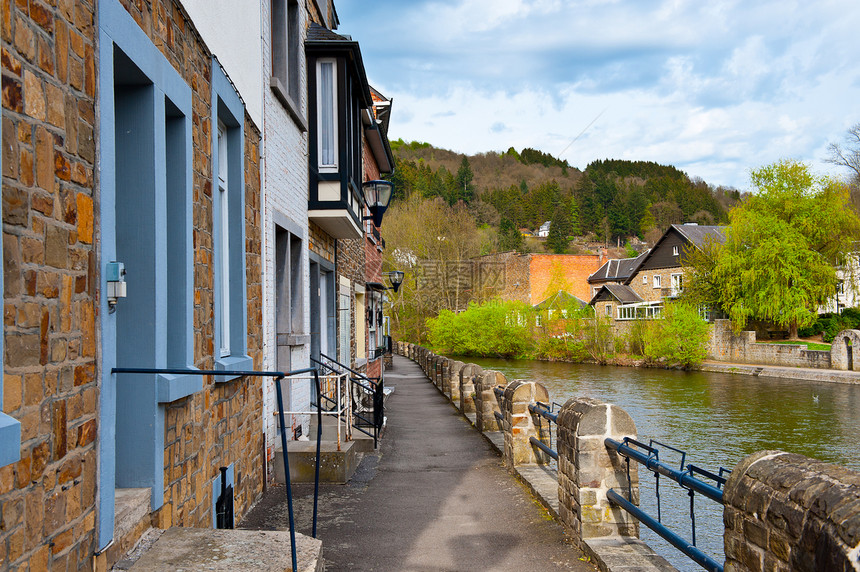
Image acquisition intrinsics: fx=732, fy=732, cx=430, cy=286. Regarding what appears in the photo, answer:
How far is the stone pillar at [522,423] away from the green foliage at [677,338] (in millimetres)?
32197

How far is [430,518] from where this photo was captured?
6523 mm

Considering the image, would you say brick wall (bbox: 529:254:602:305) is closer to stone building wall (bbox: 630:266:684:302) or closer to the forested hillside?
stone building wall (bbox: 630:266:684:302)

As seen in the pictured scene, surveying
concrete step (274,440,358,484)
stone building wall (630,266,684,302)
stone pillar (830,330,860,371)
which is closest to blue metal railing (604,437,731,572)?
concrete step (274,440,358,484)

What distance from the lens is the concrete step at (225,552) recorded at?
3.47m

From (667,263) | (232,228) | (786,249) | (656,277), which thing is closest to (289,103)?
(232,228)

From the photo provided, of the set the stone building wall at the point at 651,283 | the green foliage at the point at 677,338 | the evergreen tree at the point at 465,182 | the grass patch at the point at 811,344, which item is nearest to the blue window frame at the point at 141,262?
the green foliage at the point at 677,338

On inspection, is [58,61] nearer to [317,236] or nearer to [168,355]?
[168,355]

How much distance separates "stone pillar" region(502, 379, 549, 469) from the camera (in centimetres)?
821

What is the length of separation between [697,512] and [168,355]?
793 cm

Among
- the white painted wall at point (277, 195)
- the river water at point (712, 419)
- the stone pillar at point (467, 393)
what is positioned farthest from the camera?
the stone pillar at point (467, 393)

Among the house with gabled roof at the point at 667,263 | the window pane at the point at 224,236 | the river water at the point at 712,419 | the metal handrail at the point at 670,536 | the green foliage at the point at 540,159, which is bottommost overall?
the river water at the point at 712,419

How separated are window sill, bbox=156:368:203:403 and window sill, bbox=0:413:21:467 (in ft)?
5.09

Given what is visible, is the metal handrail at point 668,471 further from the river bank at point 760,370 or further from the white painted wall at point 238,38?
the river bank at point 760,370

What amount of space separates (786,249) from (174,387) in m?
43.2
